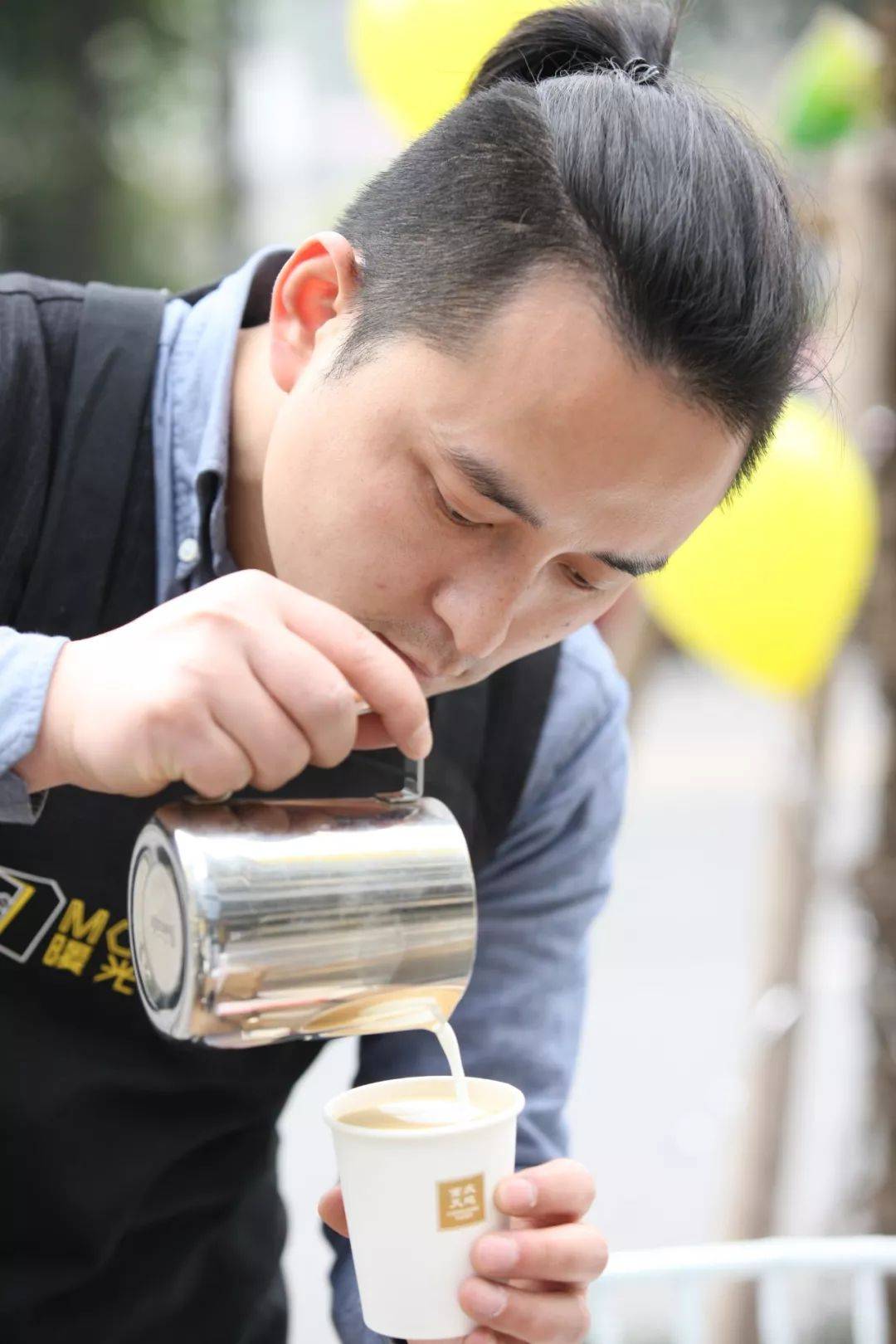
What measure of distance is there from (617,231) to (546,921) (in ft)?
2.11

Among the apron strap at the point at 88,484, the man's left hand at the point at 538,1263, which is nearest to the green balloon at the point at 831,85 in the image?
the apron strap at the point at 88,484

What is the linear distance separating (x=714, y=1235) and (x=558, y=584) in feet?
6.77

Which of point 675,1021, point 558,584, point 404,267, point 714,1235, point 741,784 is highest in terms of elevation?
point 404,267

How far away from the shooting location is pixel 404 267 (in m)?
1.08

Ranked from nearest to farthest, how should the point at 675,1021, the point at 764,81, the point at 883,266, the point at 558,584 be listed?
the point at 558,584 < the point at 883,266 < the point at 675,1021 < the point at 764,81

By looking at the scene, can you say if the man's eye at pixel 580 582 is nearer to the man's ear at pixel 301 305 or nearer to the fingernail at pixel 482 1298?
the man's ear at pixel 301 305

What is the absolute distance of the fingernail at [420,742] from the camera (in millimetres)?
910

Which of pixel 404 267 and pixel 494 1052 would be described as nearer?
pixel 404 267

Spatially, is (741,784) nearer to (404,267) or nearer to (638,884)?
(638,884)

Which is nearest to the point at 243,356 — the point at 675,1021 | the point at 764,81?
the point at 675,1021

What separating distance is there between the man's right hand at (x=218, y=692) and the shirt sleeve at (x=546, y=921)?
1.64 feet

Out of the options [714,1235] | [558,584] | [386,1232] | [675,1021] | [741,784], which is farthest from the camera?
[741,784]

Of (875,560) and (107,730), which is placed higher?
(107,730)

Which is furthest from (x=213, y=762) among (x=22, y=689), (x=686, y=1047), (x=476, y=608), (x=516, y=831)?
(x=686, y=1047)
